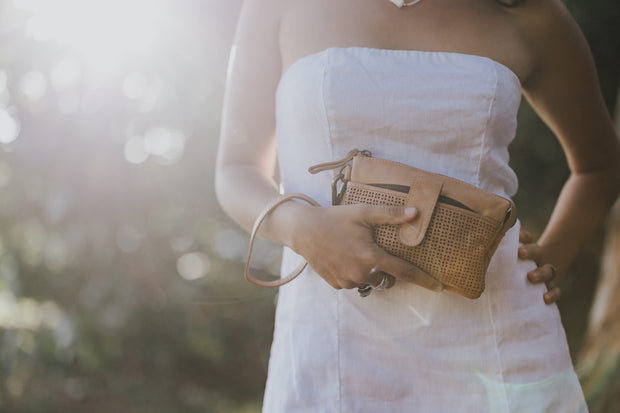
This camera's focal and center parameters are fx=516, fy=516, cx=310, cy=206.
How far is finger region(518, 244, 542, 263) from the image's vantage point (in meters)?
1.38

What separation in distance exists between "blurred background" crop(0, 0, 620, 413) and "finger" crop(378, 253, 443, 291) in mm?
2219

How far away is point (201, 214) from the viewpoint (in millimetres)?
4637

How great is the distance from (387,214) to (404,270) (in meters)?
0.12

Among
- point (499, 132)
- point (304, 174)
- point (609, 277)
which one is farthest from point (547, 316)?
point (609, 277)

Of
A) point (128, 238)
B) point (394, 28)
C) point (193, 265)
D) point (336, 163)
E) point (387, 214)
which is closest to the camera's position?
point (387, 214)

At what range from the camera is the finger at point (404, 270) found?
1070mm

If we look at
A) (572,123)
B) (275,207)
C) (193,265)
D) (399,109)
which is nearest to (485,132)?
(399,109)

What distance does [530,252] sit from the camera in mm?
1396

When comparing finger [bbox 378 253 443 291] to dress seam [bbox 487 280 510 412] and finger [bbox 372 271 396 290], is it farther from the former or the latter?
dress seam [bbox 487 280 510 412]

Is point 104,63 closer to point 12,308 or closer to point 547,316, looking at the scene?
point 12,308

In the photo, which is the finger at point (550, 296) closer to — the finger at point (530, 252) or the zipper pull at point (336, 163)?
the finger at point (530, 252)

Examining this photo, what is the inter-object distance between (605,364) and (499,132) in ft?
7.44

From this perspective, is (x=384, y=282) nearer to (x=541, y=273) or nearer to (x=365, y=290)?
(x=365, y=290)

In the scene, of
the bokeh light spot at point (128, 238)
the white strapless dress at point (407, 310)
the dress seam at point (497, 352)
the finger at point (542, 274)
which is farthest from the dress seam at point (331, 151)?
the bokeh light spot at point (128, 238)
